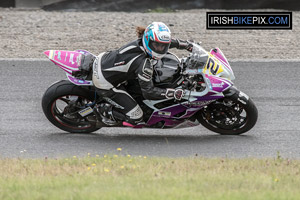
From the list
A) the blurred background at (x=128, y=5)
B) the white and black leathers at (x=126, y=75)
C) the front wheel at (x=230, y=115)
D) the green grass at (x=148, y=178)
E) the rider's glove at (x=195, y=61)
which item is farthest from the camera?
the blurred background at (x=128, y=5)

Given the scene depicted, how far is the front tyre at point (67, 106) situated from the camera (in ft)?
26.1

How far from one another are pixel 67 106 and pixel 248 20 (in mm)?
7842

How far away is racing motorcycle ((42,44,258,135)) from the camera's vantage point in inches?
304

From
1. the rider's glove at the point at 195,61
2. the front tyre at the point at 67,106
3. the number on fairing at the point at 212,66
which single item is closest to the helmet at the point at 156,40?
the rider's glove at the point at 195,61

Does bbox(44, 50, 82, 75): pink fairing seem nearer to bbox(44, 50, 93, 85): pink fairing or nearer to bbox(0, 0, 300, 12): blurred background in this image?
bbox(44, 50, 93, 85): pink fairing

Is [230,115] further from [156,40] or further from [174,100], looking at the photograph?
[156,40]

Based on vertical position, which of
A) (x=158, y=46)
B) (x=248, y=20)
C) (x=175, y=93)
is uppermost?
(x=248, y=20)

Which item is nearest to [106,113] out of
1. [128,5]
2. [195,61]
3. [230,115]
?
[195,61]

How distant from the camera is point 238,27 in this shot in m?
14.8

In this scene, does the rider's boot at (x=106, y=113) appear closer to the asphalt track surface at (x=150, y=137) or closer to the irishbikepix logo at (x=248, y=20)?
the asphalt track surface at (x=150, y=137)

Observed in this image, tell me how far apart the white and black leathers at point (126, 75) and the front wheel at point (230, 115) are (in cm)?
70

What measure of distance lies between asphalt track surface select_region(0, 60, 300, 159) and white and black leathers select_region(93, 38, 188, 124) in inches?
18.3

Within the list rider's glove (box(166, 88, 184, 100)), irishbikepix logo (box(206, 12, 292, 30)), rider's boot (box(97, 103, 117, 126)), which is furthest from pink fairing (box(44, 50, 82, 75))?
irishbikepix logo (box(206, 12, 292, 30))

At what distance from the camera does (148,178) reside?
593 cm
